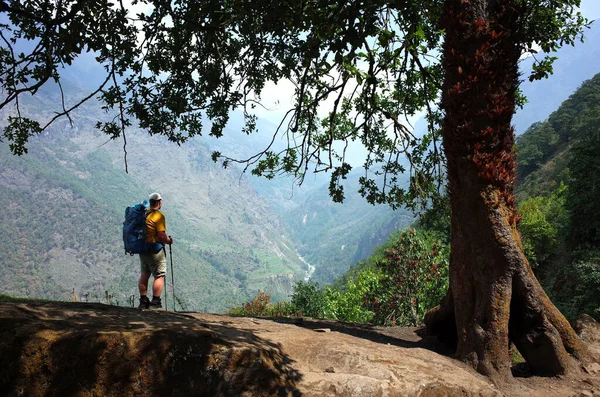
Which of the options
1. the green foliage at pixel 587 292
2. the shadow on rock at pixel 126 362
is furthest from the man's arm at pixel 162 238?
the green foliage at pixel 587 292

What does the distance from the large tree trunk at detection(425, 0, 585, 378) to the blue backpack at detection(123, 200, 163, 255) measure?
5.06 meters

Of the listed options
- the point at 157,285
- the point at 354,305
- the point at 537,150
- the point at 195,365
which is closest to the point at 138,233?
the point at 157,285

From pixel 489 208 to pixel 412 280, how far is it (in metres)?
10.2

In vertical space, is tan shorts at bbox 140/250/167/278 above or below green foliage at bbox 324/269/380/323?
above

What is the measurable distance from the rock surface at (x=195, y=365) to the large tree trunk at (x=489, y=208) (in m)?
0.51

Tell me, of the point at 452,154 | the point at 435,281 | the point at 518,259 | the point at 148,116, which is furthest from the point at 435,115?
the point at 435,281

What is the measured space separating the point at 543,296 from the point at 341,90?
480 centimetres

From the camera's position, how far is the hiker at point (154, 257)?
6.79m

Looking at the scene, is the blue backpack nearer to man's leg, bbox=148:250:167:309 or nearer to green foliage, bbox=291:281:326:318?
man's leg, bbox=148:250:167:309

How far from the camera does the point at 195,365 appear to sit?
342 centimetres

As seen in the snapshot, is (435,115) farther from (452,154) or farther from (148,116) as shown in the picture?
(148,116)

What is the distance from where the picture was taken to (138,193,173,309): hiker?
679 centimetres

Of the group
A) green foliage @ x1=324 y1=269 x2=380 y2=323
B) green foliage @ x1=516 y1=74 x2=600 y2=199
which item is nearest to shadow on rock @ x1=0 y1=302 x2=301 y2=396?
green foliage @ x1=324 y1=269 x2=380 y2=323

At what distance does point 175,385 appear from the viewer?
330 centimetres
